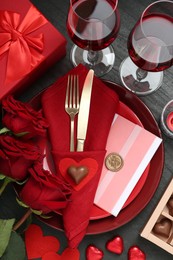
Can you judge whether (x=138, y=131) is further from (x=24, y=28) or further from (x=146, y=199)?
(x=24, y=28)

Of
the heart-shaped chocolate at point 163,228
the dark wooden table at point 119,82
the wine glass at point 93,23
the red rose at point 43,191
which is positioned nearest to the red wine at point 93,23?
the wine glass at point 93,23

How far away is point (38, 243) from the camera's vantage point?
0.85m

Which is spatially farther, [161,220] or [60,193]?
[161,220]

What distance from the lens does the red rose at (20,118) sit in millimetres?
723

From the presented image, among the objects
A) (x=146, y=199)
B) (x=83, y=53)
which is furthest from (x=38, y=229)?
(x=83, y=53)

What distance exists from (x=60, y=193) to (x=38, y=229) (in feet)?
0.53

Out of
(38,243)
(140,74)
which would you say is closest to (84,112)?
(140,74)

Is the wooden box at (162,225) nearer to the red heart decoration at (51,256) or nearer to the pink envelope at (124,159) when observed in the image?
the pink envelope at (124,159)

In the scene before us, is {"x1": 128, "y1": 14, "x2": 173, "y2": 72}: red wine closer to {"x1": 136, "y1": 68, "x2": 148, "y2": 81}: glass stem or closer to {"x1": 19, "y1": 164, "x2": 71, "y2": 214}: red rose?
{"x1": 136, "y1": 68, "x2": 148, "y2": 81}: glass stem

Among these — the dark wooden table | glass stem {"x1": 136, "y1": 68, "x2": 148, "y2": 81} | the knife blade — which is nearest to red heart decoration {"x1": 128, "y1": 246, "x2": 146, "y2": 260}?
the dark wooden table

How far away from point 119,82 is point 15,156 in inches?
11.0

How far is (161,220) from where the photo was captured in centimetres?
84

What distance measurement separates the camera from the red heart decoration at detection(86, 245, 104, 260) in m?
0.84

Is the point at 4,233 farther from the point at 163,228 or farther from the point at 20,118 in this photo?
the point at 163,228
